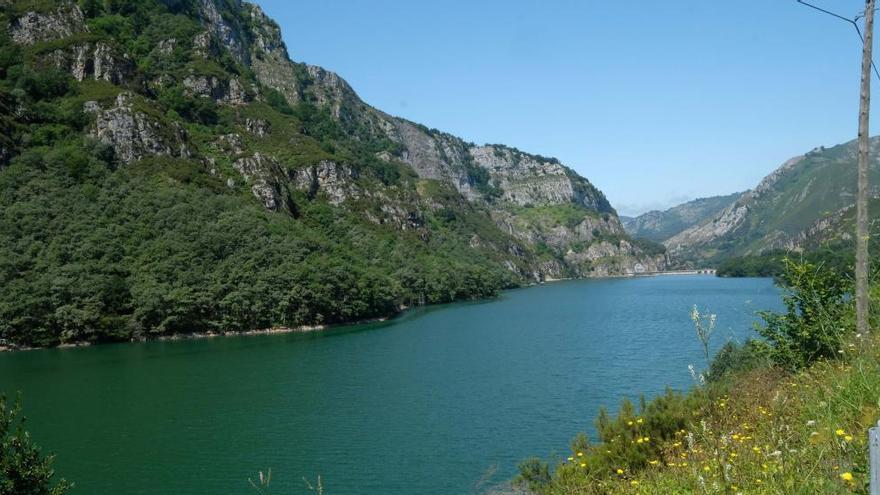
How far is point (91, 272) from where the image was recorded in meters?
77.4

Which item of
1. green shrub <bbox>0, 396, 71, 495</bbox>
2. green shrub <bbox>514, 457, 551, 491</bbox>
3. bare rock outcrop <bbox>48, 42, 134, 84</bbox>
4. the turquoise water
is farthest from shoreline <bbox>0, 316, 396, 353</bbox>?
green shrub <bbox>514, 457, 551, 491</bbox>

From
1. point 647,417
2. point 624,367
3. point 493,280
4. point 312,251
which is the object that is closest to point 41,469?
point 647,417

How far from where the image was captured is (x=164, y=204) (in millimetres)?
94125

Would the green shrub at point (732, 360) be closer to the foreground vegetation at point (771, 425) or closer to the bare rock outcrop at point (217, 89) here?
the foreground vegetation at point (771, 425)

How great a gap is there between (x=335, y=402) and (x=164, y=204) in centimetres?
6424

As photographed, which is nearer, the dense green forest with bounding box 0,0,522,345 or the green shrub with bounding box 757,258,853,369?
the green shrub with bounding box 757,258,853,369

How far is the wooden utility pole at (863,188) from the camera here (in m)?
12.5

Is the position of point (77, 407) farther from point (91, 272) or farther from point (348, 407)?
point (91, 272)

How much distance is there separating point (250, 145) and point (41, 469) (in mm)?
131104

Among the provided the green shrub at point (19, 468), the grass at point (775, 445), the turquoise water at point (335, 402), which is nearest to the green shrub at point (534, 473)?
the turquoise water at point (335, 402)

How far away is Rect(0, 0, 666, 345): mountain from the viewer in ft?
251

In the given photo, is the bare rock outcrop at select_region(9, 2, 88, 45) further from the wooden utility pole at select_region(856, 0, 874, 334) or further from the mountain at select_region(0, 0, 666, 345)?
the wooden utility pole at select_region(856, 0, 874, 334)

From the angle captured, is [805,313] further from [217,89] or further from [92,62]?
[217,89]

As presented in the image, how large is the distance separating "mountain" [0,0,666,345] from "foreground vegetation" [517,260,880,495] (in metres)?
70.6
